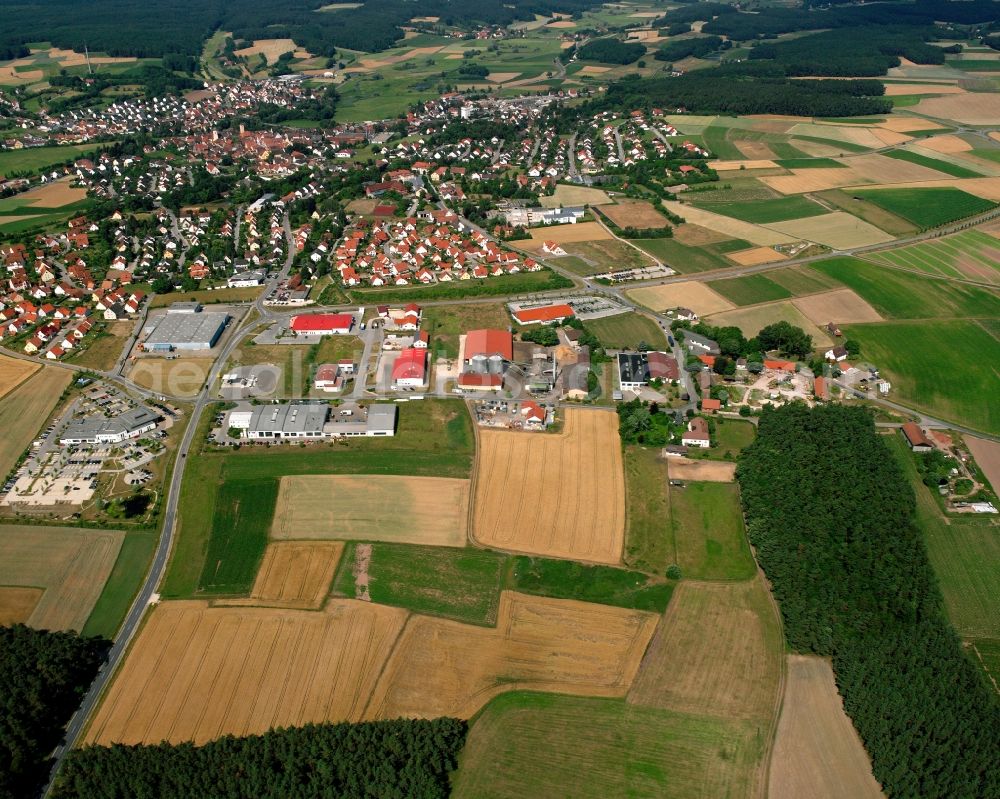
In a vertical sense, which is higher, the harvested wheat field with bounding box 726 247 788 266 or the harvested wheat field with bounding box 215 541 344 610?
the harvested wheat field with bounding box 215 541 344 610

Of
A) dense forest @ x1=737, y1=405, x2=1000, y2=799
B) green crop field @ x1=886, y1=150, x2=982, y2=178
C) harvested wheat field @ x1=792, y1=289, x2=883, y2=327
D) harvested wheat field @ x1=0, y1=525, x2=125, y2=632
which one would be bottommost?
green crop field @ x1=886, y1=150, x2=982, y2=178

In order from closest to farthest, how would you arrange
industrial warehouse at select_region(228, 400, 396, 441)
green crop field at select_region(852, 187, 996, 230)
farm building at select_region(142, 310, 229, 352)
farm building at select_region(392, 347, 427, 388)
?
industrial warehouse at select_region(228, 400, 396, 441) → farm building at select_region(392, 347, 427, 388) → farm building at select_region(142, 310, 229, 352) → green crop field at select_region(852, 187, 996, 230)

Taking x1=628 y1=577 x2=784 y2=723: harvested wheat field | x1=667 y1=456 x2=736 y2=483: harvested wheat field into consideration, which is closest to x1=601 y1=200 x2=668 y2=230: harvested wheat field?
x1=667 y1=456 x2=736 y2=483: harvested wheat field

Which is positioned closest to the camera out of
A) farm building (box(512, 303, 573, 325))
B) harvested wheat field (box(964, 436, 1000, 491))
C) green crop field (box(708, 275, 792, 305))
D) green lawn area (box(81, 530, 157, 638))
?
green lawn area (box(81, 530, 157, 638))

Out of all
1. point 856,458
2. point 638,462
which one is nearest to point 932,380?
point 856,458

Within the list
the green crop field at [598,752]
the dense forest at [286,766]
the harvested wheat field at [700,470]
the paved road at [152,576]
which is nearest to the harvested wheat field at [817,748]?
the green crop field at [598,752]

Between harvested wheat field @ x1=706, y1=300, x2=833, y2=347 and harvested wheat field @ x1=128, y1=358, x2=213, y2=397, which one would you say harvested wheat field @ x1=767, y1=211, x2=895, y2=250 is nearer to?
harvested wheat field @ x1=706, y1=300, x2=833, y2=347

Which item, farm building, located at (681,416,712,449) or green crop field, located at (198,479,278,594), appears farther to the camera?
farm building, located at (681,416,712,449)
